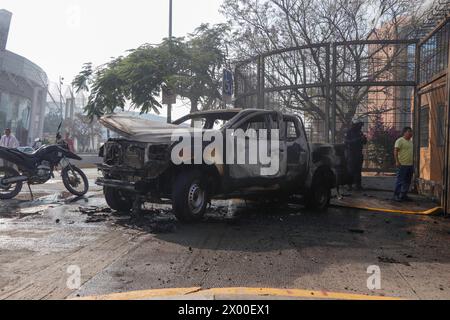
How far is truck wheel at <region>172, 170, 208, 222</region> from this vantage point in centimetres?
647

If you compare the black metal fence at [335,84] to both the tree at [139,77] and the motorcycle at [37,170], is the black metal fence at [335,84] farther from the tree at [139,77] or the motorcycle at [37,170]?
the motorcycle at [37,170]

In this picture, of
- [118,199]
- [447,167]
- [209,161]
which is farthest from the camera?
[447,167]

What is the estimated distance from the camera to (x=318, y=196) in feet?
28.2

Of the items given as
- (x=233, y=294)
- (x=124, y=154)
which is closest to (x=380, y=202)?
(x=124, y=154)

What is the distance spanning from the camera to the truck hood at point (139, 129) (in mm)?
6629

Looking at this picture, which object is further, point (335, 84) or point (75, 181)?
point (335, 84)

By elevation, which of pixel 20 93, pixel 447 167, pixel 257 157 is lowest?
pixel 447 167

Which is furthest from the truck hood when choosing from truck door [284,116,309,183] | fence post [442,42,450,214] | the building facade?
the building facade

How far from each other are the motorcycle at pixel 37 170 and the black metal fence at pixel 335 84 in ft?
18.4

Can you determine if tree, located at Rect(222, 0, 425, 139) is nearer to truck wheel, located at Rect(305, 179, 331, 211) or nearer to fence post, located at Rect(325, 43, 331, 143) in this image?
fence post, located at Rect(325, 43, 331, 143)

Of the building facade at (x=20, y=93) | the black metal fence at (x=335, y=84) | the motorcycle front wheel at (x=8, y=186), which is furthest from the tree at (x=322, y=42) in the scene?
the building facade at (x=20, y=93)

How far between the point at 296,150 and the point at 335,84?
4.14 metres

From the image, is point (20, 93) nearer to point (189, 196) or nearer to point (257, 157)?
point (257, 157)
